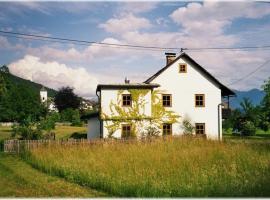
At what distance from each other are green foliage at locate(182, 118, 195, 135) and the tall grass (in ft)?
46.1

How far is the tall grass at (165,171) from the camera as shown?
9438 millimetres

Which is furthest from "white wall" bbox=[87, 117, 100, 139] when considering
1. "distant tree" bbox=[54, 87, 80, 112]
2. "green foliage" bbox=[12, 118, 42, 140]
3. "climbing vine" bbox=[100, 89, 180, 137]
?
"distant tree" bbox=[54, 87, 80, 112]

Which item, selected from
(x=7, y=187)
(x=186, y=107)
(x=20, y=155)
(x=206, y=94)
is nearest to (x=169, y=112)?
(x=186, y=107)

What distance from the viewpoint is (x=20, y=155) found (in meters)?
20.1

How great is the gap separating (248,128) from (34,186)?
3222cm

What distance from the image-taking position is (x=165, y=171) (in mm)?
11547

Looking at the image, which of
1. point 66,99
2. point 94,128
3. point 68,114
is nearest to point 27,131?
point 94,128

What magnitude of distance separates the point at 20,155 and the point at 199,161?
430 inches

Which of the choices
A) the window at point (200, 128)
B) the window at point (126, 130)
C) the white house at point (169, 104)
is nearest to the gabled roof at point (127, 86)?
the white house at point (169, 104)

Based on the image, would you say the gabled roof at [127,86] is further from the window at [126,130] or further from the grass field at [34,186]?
the grass field at [34,186]

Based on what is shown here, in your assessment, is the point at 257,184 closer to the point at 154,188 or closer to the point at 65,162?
the point at 154,188

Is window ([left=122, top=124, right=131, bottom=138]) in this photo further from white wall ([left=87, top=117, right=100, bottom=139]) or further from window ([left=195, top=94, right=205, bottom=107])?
window ([left=195, top=94, right=205, bottom=107])

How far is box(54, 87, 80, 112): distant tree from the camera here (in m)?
80.7

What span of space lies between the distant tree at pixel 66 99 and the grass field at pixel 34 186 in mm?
66670
